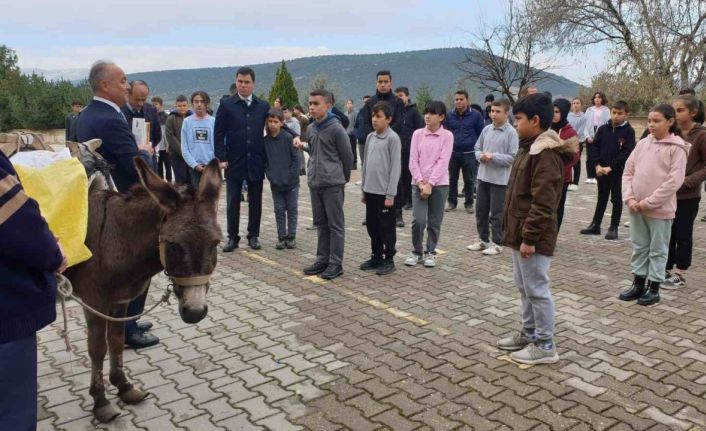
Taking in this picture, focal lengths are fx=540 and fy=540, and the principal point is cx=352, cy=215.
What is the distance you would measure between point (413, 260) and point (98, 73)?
4356 millimetres

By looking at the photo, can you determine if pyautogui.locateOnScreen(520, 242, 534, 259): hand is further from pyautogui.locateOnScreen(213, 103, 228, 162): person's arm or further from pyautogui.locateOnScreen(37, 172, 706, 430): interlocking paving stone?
pyautogui.locateOnScreen(213, 103, 228, 162): person's arm

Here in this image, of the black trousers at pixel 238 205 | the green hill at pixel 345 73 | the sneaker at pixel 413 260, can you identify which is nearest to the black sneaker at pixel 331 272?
the sneaker at pixel 413 260

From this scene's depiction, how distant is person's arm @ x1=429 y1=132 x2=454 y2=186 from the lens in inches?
271

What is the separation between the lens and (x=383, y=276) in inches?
262

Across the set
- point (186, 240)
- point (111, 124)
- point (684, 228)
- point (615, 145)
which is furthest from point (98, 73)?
point (615, 145)

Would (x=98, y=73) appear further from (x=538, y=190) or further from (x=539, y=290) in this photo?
(x=539, y=290)

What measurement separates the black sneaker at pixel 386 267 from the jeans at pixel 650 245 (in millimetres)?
2717

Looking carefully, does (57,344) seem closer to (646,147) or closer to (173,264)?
(173,264)

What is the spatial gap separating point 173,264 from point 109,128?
163cm

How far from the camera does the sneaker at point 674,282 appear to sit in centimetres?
612

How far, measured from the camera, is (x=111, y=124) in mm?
4055

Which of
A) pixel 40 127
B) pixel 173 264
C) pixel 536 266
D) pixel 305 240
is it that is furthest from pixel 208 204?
pixel 40 127

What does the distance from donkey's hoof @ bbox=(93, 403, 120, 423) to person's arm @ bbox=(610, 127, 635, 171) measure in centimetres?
767

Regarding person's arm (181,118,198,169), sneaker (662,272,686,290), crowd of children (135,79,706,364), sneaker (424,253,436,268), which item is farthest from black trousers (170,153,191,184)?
sneaker (662,272,686,290)
